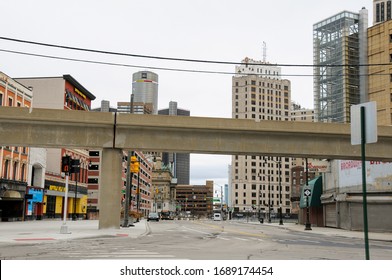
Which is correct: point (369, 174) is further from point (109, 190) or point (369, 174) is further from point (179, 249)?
point (179, 249)

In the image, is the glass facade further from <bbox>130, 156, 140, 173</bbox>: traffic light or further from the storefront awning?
<bbox>130, 156, 140, 173</bbox>: traffic light

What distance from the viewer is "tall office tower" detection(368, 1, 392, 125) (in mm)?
83438

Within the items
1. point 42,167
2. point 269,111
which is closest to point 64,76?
point 42,167

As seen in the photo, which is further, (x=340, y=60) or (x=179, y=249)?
(x=340, y=60)

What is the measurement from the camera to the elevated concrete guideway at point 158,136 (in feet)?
99.7

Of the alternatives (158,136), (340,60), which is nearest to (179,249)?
(158,136)

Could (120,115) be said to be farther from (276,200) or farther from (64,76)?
(276,200)

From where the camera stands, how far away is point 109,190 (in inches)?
1216

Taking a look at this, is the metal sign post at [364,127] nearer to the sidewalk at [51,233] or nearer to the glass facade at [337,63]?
the sidewalk at [51,233]

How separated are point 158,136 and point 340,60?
10123 cm

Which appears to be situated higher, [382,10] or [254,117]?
[382,10]

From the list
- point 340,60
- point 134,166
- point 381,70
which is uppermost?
point 340,60
